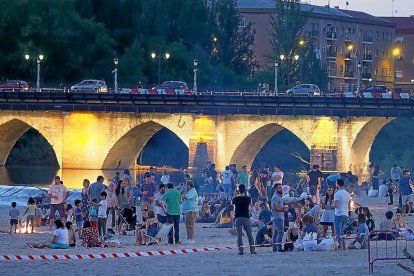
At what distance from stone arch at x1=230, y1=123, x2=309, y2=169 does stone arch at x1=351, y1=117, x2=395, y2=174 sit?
2782mm

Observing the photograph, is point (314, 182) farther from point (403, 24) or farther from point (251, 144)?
point (403, 24)

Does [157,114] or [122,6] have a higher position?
[122,6]

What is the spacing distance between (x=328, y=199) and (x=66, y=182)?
35.7 meters

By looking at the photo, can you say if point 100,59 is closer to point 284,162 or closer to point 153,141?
point 153,141

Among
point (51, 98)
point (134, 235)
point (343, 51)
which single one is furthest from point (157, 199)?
point (343, 51)

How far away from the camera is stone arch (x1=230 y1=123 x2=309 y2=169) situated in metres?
70.4

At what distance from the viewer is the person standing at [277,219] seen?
2766 cm

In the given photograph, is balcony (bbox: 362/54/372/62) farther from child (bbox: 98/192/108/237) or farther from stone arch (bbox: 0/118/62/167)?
child (bbox: 98/192/108/237)

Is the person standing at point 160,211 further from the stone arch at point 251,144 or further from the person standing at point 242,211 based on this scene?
the stone arch at point 251,144

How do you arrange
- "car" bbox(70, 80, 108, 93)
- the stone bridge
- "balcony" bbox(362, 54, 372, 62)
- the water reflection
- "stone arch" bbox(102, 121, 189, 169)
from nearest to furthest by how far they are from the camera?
1. the water reflection
2. the stone bridge
3. "stone arch" bbox(102, 121, 189, 169)
4. "car" bbox(70, 80, 108, 93)
5. "balcony" bbox(362, 54, 372, 62)

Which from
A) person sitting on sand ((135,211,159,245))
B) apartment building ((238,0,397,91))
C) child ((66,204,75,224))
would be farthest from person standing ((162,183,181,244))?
apartment building ((238,0,397,91))

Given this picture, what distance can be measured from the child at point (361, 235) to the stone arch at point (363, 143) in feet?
128

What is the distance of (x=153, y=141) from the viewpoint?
84375 mm

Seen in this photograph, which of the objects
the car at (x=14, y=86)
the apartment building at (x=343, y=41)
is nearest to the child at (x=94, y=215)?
the car at (x=14, y=86)
